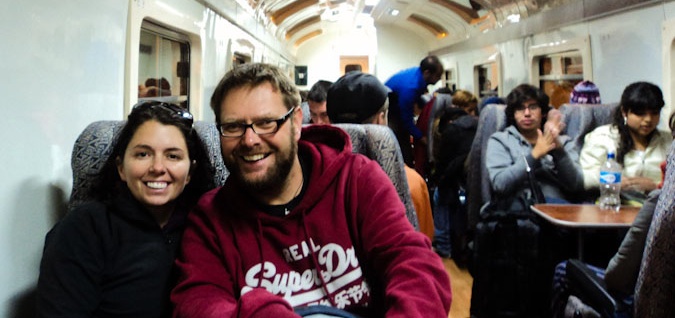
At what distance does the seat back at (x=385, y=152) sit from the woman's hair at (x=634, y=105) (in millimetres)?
2351

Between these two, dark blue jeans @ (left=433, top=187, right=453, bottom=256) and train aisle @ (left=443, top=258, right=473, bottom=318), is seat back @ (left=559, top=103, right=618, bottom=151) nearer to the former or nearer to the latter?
dark blue jeans @ (left=433, top=187, right=453, bottom=256)

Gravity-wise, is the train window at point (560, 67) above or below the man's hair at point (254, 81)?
above

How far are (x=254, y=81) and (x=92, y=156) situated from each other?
2.33 ft

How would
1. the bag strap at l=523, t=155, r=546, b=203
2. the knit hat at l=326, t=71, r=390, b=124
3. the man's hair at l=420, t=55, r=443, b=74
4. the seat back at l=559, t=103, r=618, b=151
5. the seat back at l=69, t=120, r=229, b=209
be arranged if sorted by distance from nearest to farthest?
the seat back at l=69, t=120, r=229, b=209 < the knit hat at l=326, t=71, r=390, b=124 < the bag strap at l=523, t=155, r=546, b=203 < the seat back at l=559, t=103, r=618, b=151 < the man's hair at l=420, t=55, r=443, b=74

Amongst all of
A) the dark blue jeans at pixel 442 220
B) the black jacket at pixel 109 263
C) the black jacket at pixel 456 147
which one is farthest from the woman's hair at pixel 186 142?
the dark blue jeans at pixel 442 220

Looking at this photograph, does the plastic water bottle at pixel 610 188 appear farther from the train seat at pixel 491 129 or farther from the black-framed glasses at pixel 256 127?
the black-framed glasses at pixel 256 127

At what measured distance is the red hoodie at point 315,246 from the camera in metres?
1.35

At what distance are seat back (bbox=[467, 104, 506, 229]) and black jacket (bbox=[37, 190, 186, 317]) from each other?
2.44m

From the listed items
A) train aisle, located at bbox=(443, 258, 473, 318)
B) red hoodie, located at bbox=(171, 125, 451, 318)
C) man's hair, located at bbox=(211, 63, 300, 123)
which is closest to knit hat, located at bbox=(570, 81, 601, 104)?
train aisle, located at bbox=(443, 258, 473, 318)

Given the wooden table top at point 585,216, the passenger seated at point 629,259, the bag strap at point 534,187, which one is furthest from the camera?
the bag strap at point 534,187

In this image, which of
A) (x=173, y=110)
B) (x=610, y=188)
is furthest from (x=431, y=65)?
(x=173, y=110)

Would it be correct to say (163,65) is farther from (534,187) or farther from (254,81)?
(534,187)

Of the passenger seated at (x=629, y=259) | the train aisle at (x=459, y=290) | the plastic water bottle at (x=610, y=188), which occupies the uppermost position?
the plastic water bottle at (x=610, y=188)

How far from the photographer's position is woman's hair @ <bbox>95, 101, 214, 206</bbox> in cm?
164
